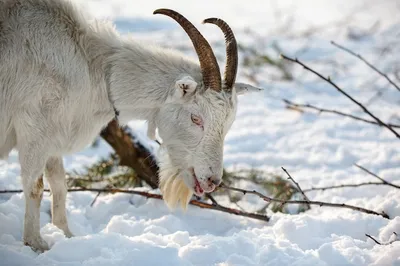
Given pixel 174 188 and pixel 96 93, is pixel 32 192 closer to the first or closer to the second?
pixel 96 93

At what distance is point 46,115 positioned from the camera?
4176mm

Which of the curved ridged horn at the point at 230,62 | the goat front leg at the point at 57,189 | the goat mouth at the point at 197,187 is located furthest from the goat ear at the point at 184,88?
the goat front leg at the point at 57,189

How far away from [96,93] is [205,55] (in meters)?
0.94

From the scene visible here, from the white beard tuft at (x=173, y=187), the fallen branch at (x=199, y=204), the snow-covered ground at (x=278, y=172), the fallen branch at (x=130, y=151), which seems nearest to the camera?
the snow-covered ground at (x=278, y=172)

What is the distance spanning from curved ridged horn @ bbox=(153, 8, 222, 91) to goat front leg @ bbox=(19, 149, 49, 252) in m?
1.37

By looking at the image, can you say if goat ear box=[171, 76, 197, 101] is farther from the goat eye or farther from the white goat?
the goat eye

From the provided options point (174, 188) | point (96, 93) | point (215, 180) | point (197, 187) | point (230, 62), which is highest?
point (230, 62)

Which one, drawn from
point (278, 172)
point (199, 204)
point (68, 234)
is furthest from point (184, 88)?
point (278, 172)

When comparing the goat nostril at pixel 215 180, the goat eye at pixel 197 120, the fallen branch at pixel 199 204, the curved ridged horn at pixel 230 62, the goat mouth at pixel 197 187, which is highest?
the curved ridged horn at pixel 230 62

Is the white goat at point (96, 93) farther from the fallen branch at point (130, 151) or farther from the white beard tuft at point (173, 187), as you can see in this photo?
the fallen branch at point (130, 151)

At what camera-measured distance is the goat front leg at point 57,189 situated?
4.79 m

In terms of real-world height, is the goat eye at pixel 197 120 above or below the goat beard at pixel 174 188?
above

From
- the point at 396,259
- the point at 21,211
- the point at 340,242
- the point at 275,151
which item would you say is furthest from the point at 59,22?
the point at 275,151

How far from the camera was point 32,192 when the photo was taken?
4387 mm
